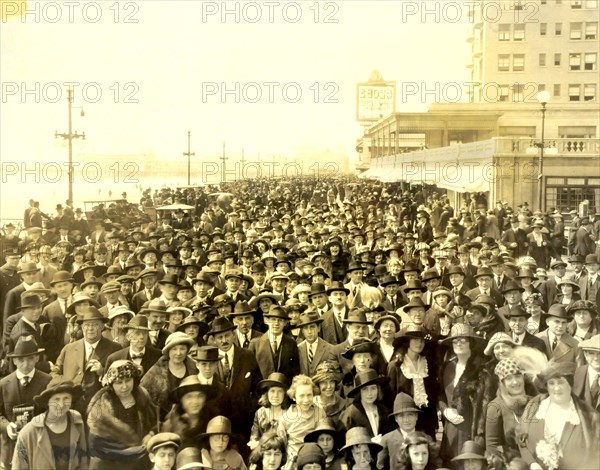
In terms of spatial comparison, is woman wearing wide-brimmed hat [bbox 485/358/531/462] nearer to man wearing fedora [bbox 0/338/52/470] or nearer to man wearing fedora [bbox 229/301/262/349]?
man wearing fedora [bbox 229/301/262/349]

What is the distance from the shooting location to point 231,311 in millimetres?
8516

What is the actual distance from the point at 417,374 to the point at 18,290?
5.41 m

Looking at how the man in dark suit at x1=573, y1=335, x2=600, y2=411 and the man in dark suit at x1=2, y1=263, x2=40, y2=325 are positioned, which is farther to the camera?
the man in dark suit at x1=2, y1=263, x2=40, y2=325

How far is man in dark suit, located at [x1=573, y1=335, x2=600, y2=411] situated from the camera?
6.20 meters

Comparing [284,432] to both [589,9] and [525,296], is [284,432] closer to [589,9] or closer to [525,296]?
[525,296]

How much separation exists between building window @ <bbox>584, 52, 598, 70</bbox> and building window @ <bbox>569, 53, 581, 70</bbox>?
0.53 m

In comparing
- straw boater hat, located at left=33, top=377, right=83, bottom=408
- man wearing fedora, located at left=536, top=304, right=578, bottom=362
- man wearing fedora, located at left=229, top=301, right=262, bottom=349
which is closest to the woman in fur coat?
straw boater hat, located at left=33, top=377, right=83, bottom=408

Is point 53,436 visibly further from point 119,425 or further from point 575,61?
point 575,61

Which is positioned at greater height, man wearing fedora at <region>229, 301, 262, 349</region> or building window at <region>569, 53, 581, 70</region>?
→ building window at <region>569, 53, 581, 70</region>

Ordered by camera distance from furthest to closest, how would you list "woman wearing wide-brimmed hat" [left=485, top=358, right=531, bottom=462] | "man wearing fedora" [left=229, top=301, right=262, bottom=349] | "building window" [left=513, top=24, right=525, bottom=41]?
"building window" [left=513, top=24, right=525, bottom=41] < "man wearing fedora" [left=229, top=301, right=262, bottom=349] < "woman wearing wide-brimmed hat" [left=485, top=358, right=531, bottom=462]

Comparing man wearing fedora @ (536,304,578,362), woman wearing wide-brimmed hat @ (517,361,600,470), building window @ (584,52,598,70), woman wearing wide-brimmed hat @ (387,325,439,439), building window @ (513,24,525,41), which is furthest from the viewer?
building window @ (513,24,525,41)

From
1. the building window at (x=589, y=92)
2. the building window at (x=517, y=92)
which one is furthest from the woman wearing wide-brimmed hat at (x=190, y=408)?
the building window at (x=589, y=92)

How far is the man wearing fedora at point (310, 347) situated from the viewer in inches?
289

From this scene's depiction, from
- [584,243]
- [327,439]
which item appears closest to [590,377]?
[327,439]
